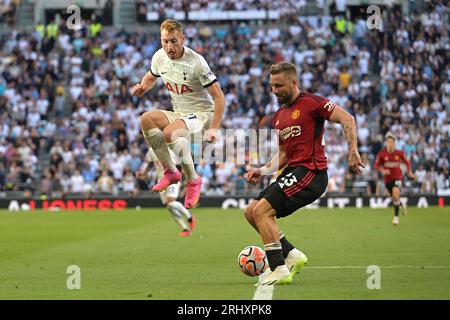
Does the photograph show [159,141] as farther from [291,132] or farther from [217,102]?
[291,132]

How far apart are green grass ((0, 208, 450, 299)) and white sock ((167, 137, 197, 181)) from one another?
1.36 metres

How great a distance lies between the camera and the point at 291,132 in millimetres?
11531

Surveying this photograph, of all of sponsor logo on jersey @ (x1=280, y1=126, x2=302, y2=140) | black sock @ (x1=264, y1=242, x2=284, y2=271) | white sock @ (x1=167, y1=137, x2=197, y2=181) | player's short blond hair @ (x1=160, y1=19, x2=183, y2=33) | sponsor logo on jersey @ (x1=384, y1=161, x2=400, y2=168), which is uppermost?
player's short blond hair @ (x1=160, y1=19, x2=183, y2=33)

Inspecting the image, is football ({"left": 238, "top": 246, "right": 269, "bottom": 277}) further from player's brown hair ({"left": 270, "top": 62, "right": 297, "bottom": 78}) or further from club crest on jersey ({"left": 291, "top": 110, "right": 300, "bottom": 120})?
player's brown hair ({"left": 270, "top": 62, "right": 297, "bottom": 78})

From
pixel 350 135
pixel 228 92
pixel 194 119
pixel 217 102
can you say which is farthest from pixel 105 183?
pixel 350 135

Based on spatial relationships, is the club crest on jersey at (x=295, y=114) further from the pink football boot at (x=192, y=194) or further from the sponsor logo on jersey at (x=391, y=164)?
the sponsor logo on jersey at (x=391, y=164)

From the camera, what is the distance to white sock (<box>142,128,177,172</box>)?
42.9 feet

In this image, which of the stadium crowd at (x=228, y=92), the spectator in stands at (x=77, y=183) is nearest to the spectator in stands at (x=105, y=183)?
the stadium crowd at (x=228, y=92)

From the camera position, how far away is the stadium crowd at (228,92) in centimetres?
3559

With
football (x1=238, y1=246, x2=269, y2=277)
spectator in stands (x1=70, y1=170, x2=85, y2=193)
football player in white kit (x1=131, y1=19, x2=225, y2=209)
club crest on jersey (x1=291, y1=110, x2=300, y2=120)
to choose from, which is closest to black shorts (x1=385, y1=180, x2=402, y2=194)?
spectator in stands (x1=70, y1=170, x2=85, y2=193)

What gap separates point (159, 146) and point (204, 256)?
3.47 meters

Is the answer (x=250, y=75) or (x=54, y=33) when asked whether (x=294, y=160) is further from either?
(x=54, y=33)

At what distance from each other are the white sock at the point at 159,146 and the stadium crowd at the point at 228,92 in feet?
66.5

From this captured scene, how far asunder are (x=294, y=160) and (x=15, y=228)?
47.4 ft
